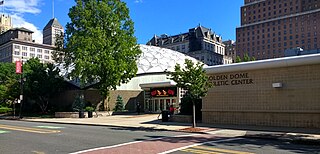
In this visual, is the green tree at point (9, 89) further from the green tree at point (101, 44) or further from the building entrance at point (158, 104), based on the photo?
the building entrance at point (158, 104)

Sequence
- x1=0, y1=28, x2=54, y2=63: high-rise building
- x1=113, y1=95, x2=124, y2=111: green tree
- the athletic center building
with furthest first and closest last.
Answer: x1=0, y1=28, x2=54, y2=63: high-rise building
x1=113, y1=95, x2=124, y2=111: green tree
the athletic center building

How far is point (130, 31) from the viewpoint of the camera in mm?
41219

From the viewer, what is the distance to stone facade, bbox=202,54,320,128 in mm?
19359

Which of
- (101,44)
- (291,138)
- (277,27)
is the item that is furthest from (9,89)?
(277,27)

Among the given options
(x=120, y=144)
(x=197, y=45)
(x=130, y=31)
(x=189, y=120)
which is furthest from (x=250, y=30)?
(x=120, y=144)

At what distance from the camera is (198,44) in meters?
157

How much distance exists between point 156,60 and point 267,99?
128 ft

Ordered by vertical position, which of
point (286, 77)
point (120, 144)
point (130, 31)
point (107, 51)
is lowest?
point (120, 144)

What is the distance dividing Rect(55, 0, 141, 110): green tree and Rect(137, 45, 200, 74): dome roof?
11.0m

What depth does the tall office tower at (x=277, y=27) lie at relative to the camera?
134 metres

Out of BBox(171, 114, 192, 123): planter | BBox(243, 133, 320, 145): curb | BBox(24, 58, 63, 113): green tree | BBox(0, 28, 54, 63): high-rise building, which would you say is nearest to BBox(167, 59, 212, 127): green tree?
BBox(171, 114, 192, 123): planter

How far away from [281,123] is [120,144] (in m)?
11.8

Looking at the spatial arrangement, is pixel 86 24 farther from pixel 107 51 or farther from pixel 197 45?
pixel 197 45

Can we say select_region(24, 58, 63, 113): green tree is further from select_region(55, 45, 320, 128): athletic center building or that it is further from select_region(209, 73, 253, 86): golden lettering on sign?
select_region(209, 73, 253, 86): golden lettering on sign
